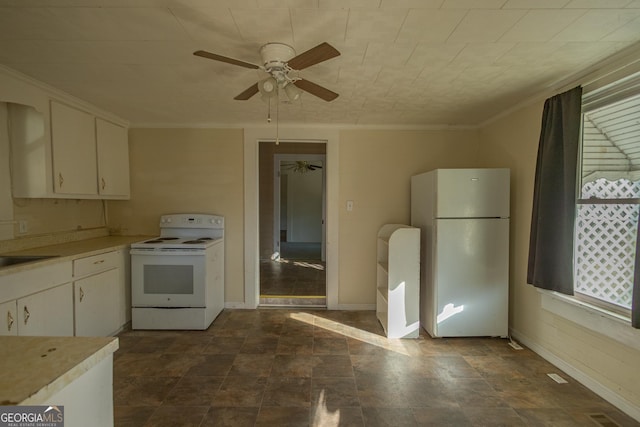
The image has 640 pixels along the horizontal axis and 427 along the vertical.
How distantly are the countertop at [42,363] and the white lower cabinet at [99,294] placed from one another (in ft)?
6.36

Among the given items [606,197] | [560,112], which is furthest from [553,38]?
[606,197]

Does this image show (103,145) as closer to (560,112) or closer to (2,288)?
(2,288)

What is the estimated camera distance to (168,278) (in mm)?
3027

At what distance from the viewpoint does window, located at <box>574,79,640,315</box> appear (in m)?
1.92

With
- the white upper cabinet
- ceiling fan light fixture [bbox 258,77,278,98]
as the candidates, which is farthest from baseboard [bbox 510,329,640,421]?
the white upper cabinet

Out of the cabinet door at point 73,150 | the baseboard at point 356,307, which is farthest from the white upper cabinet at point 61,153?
the baseboard at point 356,307

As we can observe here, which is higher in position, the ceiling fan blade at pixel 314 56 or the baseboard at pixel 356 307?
the ceiling fan blade at pixel 314 56

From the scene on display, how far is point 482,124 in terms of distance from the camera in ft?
11.6

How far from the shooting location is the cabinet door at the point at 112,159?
3.11m

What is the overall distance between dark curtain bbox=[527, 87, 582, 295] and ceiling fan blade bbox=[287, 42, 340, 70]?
189 cm

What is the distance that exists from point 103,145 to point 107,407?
10.1 feet

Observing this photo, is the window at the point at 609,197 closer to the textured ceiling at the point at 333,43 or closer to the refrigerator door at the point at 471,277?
the textured ceiling at the point at 333,43

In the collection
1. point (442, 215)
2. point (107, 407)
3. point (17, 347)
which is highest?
point (442, 215)

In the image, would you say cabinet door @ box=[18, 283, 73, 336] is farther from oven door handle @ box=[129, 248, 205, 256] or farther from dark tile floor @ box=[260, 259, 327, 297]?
dark tile floor @ box=[260, 259, 327, 297]
